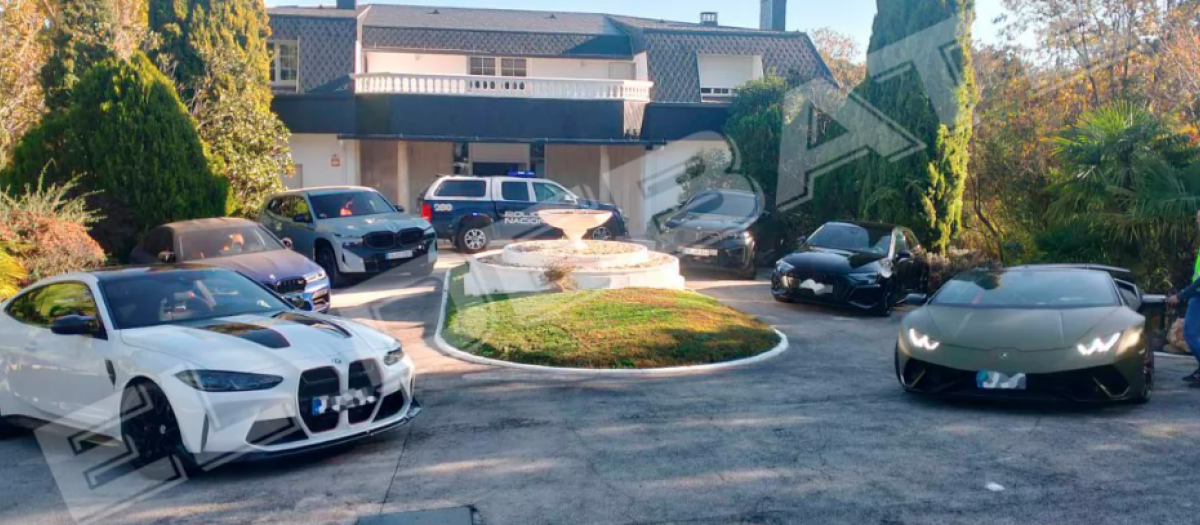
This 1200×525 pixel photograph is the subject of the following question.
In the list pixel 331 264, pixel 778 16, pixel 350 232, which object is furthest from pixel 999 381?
pixel 778 16

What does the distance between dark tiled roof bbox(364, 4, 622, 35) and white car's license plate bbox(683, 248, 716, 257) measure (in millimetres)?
14430

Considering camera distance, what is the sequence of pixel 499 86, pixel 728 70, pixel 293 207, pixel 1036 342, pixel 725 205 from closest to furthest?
pixel 1036 342, pixel 293 207, pixel 725 205, pixel 499 86, pixel 728 70

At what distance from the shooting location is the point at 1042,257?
1425 cm

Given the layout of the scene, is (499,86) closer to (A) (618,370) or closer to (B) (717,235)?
(B) (717,235)

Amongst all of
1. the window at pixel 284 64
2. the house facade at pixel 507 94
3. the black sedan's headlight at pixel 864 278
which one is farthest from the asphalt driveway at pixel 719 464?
the window at pixel 284 64

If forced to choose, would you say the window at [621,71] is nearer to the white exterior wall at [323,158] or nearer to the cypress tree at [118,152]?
the white exterior wall at [323,158]

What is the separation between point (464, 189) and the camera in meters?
21.7

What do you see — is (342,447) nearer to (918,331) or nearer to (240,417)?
(240,417)

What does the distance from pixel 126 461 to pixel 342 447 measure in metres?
1.50

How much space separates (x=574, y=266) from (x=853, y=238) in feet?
16.0

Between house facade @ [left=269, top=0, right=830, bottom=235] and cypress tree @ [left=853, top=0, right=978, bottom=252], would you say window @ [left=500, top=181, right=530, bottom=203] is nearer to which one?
house facade @ [left=269, top=0, right=830, bottom=235]

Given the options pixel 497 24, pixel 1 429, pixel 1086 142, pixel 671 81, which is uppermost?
pixel 497 24

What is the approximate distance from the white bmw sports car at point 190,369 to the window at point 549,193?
14.0 m

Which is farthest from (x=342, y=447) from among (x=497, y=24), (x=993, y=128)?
(x=497, y=24)
